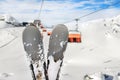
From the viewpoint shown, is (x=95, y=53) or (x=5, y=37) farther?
(x=5, y=37)

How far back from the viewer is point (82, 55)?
107 ft

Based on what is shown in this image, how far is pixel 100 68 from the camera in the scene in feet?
88.6

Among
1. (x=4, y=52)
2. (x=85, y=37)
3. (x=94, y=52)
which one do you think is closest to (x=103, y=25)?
(x=85, y=37)

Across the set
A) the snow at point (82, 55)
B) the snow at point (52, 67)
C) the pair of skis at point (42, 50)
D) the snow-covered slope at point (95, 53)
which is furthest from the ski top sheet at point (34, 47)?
the snow-covered slope at point (95, 53)

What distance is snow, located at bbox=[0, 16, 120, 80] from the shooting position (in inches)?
917

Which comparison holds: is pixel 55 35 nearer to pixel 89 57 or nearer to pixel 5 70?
pixel 5 70

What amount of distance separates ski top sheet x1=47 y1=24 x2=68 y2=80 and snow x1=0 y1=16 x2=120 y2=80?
212 inches

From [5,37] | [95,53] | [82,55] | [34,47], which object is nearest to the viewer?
[34,47]

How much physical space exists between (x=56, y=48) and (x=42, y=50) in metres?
0.51

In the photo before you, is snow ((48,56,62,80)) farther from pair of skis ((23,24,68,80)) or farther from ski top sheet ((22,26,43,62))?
ski top sheet ((22,26,43,62))

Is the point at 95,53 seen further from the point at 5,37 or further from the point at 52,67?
the point at 52,67

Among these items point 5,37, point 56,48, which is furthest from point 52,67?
point 5,37

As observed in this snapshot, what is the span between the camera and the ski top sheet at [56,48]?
1045 centimetres

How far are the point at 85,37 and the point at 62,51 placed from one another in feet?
110
